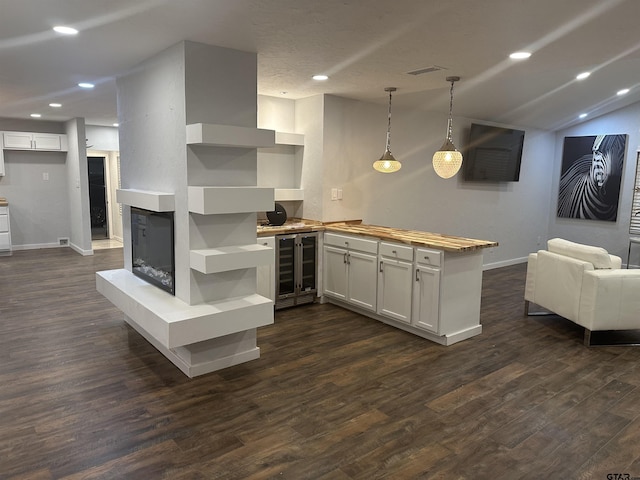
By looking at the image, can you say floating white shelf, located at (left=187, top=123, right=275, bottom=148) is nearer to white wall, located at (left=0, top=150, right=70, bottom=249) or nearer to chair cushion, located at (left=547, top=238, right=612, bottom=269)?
chair cushion, located at (left=547, top=238, right=612, bottom=269)

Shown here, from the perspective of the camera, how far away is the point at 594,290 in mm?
3865

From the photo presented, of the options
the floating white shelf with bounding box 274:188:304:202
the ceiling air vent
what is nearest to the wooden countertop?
the floating white shelf with bounding box 274:188:304:202

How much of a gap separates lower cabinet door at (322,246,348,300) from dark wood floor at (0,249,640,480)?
0.57 meters

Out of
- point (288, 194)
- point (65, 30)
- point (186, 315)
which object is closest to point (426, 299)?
point (186, 315)

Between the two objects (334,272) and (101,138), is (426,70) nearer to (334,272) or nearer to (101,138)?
(334,272)

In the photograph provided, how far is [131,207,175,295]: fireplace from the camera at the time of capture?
3.37 metres

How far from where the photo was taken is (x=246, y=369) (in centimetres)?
335

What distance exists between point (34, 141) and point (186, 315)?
21.6ft

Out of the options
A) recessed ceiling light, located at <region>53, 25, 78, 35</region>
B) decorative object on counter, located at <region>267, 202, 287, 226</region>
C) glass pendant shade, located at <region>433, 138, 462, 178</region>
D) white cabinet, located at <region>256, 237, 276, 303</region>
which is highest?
recessed ceiling light, located at <region>53, 25, 78, 35</region>

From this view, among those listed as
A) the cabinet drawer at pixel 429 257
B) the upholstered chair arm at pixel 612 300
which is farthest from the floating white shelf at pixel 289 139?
the upholstered chair arm at pixel 612 300

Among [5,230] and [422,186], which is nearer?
[422,186]

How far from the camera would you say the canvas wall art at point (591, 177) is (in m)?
7.11

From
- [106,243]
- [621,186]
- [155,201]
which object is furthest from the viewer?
[106,243]

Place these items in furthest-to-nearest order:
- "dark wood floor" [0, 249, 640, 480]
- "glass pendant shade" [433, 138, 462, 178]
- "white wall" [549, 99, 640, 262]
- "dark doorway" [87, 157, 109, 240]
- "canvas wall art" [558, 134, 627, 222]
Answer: "dark doorway" [87, 157, 109, 240]
"canvas wall art" [558, 134, 627, 222]
"white wall" [549, 99, 640, 262]
"glass pendant shade" [433, 138, 462, 178]
"dark wood floor" [0, 249, 640, 480]
